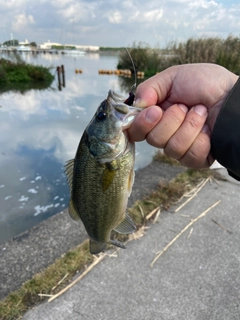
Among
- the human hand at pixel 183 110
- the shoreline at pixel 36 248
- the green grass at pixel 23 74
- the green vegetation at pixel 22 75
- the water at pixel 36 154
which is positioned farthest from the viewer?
the green grass at pixel 23 74

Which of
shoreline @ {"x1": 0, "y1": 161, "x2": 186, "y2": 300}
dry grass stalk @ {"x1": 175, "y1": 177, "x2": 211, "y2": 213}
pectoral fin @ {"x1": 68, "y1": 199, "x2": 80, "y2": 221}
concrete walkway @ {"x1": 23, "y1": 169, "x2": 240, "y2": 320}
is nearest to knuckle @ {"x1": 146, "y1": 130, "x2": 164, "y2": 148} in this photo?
pectoral fin @ {"x1": 68, "y1": 199, "x2": 80, "y2": 221}

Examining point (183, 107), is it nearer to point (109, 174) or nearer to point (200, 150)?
point (200, 150)

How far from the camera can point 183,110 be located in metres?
2.06

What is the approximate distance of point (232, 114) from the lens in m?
1.85

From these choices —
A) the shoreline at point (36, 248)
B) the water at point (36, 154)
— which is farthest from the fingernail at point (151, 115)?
the water at point (36, 154)

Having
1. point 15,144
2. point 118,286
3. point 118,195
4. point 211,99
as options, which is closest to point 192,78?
point 211,99

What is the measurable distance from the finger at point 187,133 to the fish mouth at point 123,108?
31 cm

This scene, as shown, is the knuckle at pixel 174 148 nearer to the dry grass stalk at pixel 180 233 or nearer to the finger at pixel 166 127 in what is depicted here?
the finger at pixel 166 127

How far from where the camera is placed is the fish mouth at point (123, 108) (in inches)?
70.7

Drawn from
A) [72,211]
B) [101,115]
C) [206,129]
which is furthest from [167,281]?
[101,115]

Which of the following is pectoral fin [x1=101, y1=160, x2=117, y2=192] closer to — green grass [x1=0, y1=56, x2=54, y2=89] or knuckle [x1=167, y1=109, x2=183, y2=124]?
knuckle [x1=167, y1=109, x2=183, y2=124]

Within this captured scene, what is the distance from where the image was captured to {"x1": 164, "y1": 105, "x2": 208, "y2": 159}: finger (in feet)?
6.59

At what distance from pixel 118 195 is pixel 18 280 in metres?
2.14

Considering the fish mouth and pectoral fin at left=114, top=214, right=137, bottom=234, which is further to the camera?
pectoral fin at left=114, top=214, right=137, bottom=234
